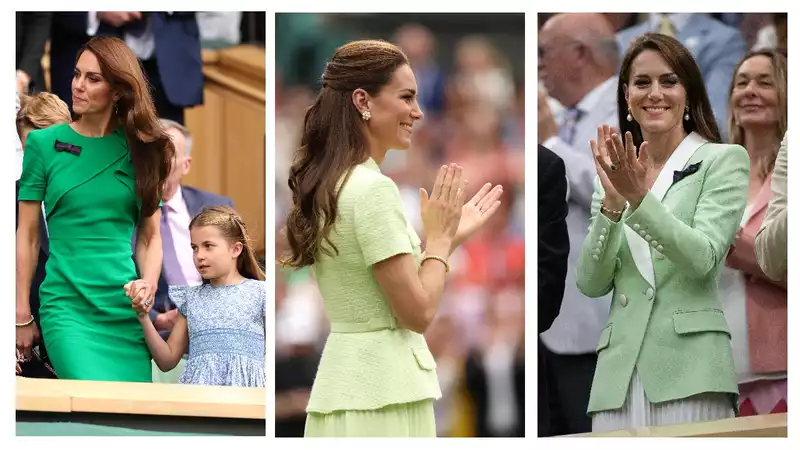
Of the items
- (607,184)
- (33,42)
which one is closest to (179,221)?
(33,42)

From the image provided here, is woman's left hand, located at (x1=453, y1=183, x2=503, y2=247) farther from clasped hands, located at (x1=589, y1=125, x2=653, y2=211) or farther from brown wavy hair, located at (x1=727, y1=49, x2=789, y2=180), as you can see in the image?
brown wavy hair, located at (x1=727, y1=49, x2=789, y2=180)

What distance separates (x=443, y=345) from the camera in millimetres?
5332

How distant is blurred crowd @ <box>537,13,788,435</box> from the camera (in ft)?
17.4

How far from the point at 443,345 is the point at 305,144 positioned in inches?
42.8

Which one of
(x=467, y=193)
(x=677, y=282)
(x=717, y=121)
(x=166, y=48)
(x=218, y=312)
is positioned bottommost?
(x=218, y=312)

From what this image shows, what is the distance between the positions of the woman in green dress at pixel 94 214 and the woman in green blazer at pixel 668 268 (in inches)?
68.1

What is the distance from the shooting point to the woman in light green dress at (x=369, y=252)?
438 centimetres

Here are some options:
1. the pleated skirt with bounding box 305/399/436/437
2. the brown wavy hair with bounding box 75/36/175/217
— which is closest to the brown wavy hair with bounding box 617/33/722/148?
the pleated skirt with bounding box 305/399/436/437

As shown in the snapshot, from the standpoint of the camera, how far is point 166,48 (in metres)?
5.42

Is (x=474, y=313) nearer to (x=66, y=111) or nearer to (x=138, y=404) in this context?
(x=138, y=404)

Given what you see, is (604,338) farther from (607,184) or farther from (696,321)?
(607,184)

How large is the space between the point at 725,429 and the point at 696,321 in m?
0.47

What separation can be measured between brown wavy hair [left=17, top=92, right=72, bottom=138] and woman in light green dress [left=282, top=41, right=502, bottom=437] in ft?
3.96
